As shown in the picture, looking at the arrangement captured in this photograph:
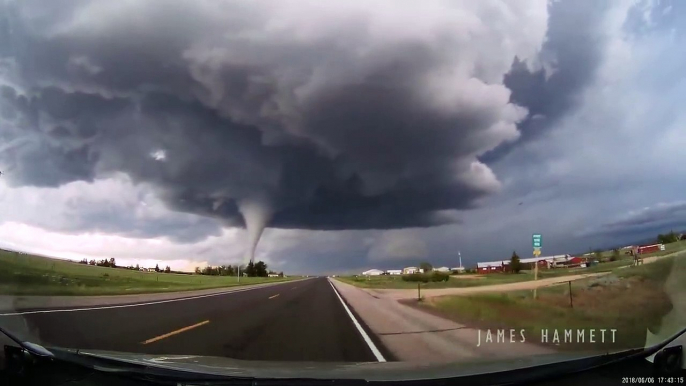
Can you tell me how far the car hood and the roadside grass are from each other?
2.53ft

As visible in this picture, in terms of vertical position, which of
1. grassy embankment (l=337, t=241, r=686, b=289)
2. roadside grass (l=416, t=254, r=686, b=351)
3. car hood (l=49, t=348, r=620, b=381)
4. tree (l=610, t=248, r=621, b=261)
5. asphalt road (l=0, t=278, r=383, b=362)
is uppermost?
tree (l=610, t=248, r=621, b=261)

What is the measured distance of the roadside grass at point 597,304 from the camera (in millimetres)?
4504

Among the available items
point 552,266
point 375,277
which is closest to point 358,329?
point 375,277

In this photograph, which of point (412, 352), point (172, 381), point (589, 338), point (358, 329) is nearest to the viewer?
point (172, 381)

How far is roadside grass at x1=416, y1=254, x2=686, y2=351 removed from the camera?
14.8ft

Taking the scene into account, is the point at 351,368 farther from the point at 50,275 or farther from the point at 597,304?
the point at 50,275

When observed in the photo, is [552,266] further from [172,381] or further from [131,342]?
[131,342]

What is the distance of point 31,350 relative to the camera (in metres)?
4.76

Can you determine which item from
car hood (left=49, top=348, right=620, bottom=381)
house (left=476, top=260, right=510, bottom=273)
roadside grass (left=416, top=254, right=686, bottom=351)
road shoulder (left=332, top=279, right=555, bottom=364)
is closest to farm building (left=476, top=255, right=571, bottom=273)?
house (left=476, top=260, right=510, bottom=273)

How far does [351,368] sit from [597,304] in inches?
118

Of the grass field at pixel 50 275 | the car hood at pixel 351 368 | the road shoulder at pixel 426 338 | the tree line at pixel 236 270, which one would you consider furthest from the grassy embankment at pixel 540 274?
the grass field at pixel 50 275

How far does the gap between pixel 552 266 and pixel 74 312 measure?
30.4 feet

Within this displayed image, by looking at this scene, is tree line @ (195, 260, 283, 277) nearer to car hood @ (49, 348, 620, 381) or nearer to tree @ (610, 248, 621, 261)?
car hood @ (49, 348, 620, 381)

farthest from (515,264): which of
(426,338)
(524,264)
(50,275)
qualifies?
(50,275)
